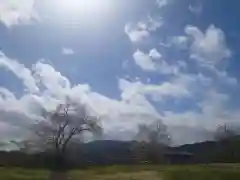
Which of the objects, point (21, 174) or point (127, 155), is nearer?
point (21, 174)

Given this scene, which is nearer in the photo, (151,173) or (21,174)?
(21,174)

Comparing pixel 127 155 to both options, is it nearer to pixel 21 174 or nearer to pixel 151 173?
pixel 151 173

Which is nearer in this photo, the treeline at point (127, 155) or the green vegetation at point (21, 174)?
the green vegetation at point (21, 174)

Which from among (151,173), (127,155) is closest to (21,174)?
(127,155)

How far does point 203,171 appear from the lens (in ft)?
15.3

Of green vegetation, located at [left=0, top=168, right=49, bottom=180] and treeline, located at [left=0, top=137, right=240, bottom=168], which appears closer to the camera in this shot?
green vegetation, located at [left=0, top=168, right=49, bottom=180]

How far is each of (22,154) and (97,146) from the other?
2.52 ft

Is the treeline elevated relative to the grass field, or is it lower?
→ elevated

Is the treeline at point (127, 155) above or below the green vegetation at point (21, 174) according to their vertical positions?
above

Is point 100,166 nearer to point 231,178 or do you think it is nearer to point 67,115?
point 67,115

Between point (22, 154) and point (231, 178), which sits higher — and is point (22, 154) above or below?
above

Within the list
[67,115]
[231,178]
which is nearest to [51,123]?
[67,115]

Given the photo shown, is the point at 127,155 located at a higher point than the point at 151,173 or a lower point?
higher

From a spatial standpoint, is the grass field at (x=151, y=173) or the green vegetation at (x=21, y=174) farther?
the grass field at (x=151, y=173)
